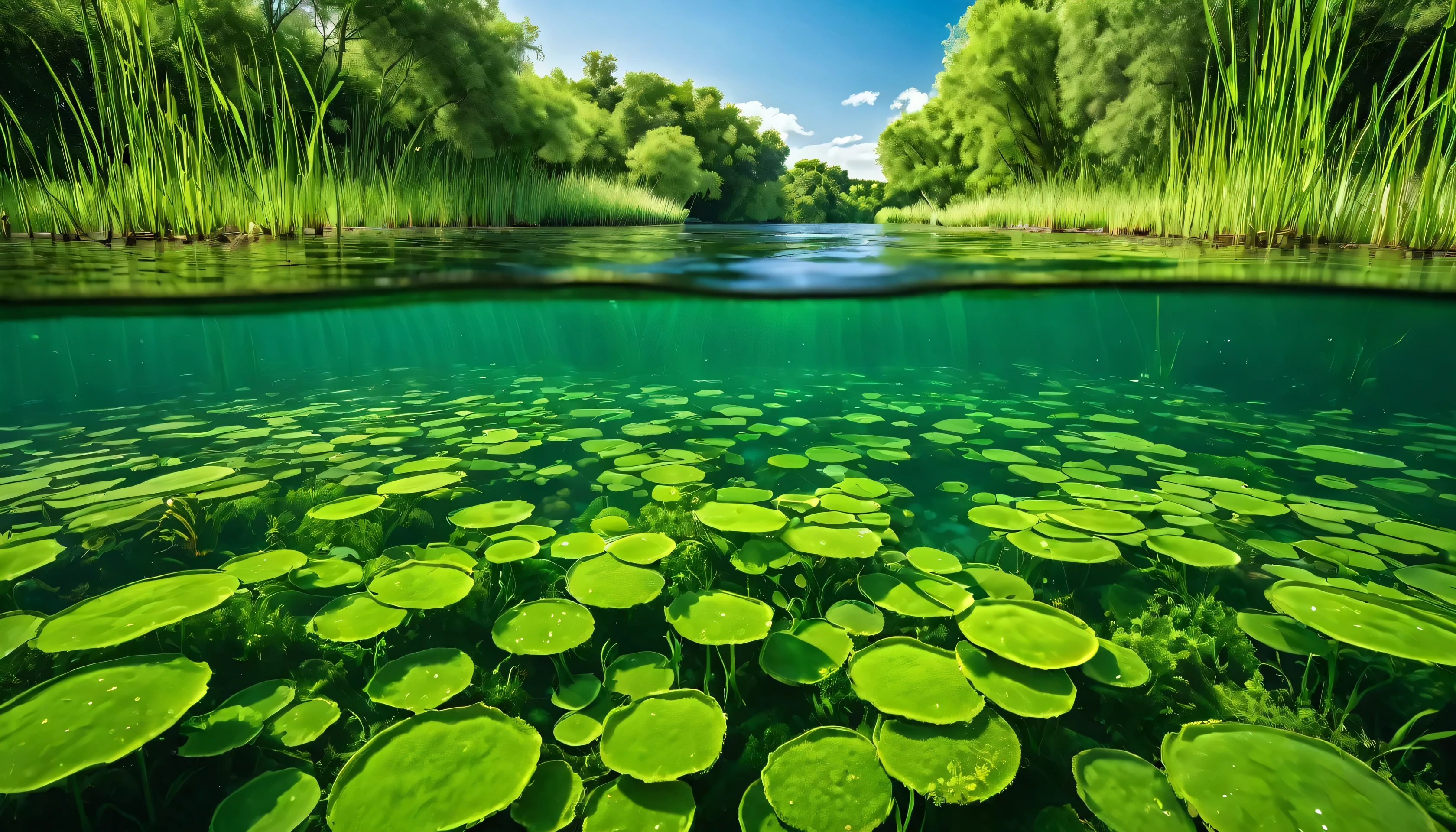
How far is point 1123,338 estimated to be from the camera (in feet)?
46.2

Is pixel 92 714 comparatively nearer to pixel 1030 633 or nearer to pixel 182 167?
pixel 1030 633

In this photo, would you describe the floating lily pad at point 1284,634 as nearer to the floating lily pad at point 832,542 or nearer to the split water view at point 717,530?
the split water view at point 717,530

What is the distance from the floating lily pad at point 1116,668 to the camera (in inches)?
55.6

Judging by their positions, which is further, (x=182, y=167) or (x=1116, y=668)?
(x=182, y=167)

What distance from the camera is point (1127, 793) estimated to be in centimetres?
112

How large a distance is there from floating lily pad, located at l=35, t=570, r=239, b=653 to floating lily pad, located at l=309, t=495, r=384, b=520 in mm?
493

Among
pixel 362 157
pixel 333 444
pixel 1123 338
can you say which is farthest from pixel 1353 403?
pixel 362 157

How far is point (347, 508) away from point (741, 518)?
161 centimetres

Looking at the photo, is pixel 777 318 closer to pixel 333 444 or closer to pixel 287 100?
pixel 287 100

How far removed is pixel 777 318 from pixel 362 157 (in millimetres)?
7921

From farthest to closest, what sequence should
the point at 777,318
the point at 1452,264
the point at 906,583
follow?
1. the point at 777,318
2. the point at 1452,264
3. the point at 906,583

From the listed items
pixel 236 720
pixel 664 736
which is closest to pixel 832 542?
pixel 664 736

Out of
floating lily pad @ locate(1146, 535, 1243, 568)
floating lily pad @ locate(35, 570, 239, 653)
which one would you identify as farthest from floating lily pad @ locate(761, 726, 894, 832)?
floating lily pad @ locate(35, 570, 239, 653)

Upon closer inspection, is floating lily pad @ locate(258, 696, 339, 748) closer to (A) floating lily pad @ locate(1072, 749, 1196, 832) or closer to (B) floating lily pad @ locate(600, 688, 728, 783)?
(B) floating lily pad @ locate(600, 688, 728, 783)
